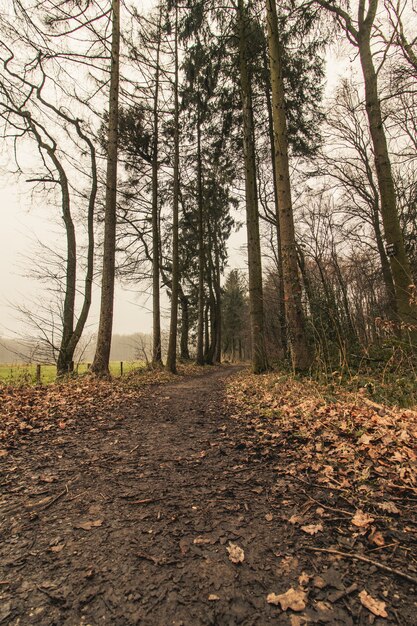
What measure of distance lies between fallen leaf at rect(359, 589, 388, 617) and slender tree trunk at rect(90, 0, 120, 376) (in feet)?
23.7

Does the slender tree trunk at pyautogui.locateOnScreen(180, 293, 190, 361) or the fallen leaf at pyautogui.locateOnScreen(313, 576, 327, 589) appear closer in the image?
the fallen leaf at pyautogui.locateOnScreen(313, 576, 327, 589)

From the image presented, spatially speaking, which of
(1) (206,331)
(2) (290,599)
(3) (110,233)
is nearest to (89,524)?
(2) (290,599)

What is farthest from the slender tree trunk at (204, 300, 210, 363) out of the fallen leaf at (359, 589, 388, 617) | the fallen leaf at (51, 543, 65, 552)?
the fallen leaf at (359, 589, 388, 617)

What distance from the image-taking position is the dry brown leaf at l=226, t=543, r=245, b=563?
158 cm

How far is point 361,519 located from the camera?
6.09 ft

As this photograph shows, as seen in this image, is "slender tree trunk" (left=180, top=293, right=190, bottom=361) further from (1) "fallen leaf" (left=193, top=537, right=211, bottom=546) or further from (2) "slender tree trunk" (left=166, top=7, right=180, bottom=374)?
(1) "fallen leaf" (left=193, top=537, right=211, bottom=546)

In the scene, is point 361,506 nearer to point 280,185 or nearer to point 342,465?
point 342,465

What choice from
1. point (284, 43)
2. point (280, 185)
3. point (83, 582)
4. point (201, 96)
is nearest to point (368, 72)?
point (284, 43)

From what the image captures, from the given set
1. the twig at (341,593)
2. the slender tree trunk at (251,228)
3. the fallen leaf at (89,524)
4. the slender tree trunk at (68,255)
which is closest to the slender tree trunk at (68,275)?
the slender tree trunk at (68,255)

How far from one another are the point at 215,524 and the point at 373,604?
0.88m

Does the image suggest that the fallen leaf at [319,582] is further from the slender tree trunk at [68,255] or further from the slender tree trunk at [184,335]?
the slender tree trunk at [184,335]

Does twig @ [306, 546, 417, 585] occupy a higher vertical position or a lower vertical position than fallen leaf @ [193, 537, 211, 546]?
higher

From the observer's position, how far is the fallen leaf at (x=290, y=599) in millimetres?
1286

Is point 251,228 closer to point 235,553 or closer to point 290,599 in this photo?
point 235,553
